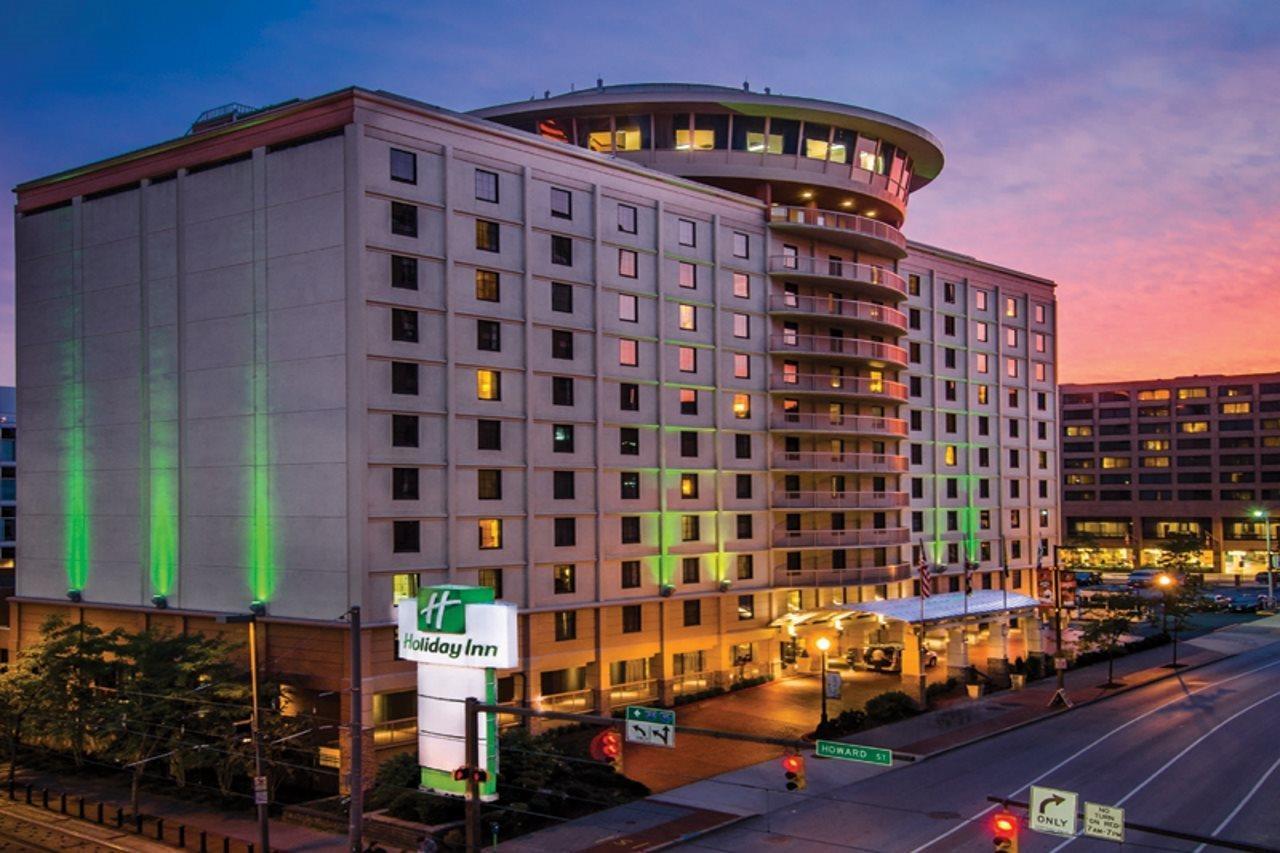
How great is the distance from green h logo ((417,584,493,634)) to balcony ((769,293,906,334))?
41.9 metres

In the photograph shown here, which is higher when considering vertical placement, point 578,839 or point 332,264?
point 332,264

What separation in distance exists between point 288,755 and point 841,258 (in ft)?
143

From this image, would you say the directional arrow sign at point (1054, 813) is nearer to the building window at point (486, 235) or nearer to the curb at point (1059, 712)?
the curb at point (1059, 712)

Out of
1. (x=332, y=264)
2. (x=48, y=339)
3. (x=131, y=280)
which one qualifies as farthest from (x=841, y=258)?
(x=48, y=339)

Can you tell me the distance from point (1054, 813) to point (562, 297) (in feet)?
130

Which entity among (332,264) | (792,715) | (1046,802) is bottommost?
(792,715)

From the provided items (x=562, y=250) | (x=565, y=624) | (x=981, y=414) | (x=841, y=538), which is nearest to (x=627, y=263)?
(x=562, y=250)

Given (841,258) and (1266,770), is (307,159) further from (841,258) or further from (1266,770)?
(1266,770)

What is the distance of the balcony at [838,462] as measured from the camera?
222 ft

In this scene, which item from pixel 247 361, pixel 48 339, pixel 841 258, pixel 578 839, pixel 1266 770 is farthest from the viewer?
pixel 841 258

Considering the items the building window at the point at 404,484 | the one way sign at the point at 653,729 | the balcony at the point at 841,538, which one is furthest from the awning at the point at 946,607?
the one way sign at the point at 653,729

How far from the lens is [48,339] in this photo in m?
60.4

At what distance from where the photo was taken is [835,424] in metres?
70.2

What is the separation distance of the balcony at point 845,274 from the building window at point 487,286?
798 inches
